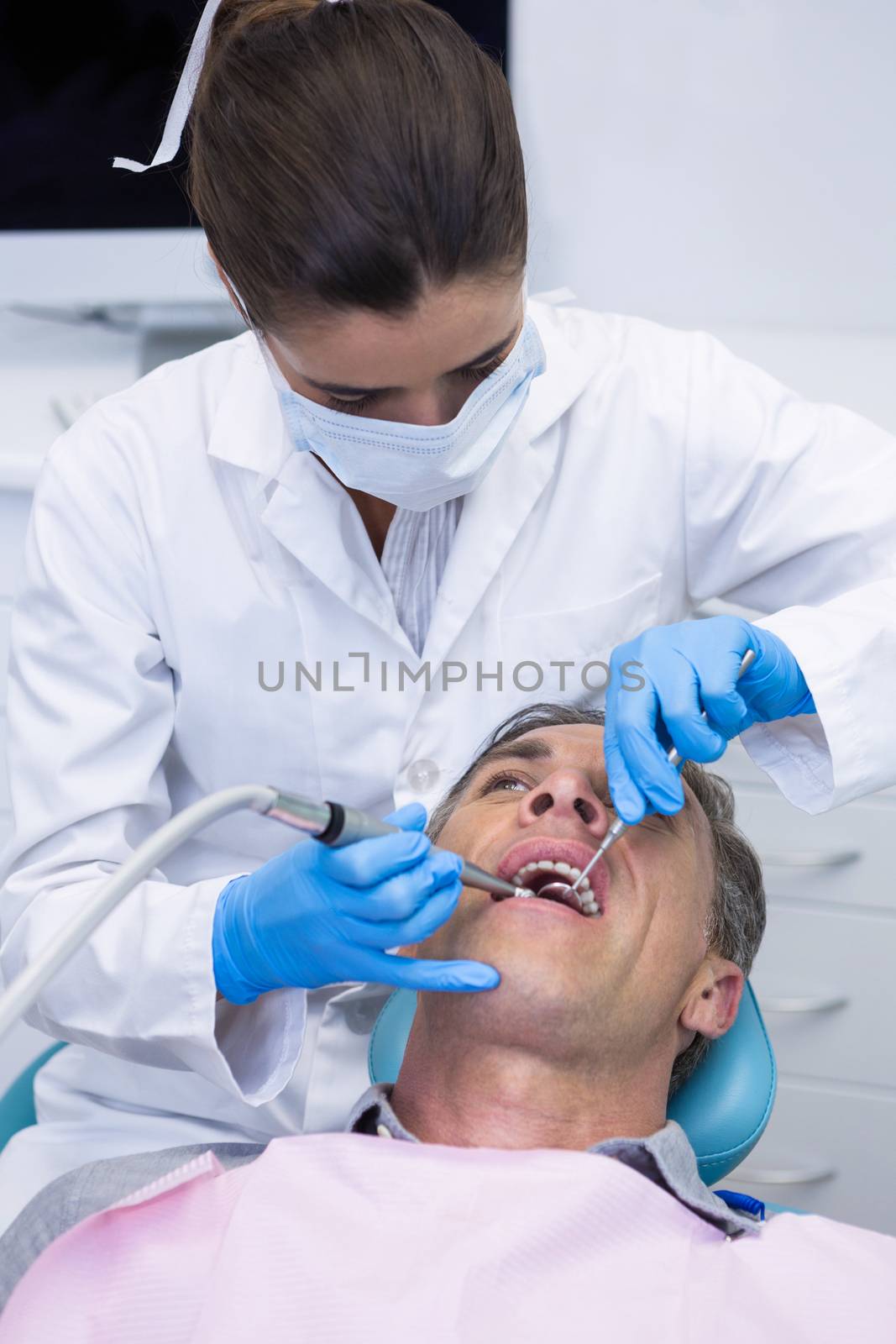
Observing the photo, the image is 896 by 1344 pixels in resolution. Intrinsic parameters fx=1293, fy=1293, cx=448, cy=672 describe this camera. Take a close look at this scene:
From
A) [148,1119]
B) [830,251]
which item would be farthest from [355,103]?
[830,251]

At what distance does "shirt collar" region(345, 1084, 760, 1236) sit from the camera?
1119mm

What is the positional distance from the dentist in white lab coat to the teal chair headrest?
0.10 meters

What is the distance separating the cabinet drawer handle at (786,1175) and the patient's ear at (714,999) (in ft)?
2.50

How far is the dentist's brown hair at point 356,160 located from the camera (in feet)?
3.12

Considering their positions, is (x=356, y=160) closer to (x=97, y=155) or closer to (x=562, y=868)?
(x=562, y=868)

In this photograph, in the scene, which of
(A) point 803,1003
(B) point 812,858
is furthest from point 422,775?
(A) point 803,1003

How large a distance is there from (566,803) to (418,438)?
1.28ft

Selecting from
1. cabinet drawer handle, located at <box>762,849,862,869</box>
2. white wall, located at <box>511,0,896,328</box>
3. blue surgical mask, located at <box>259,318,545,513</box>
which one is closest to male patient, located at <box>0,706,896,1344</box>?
blue surgical mask, located at <box>259,318,545,513</box>

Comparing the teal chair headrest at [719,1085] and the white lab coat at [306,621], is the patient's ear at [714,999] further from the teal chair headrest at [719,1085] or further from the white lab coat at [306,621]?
the white lab coat at [306,621]

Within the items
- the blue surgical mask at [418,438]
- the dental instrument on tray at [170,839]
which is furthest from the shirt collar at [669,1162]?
the blue surgical mask at [418,438]

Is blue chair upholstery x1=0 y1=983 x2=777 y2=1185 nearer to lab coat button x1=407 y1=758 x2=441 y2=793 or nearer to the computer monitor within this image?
lab coat button x1=407 y1=758 x2=441 y2=793

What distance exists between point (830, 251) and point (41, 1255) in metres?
1.87

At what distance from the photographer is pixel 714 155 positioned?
2115 mm

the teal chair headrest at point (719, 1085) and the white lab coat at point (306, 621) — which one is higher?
the white lab coat at point (306, 621)
